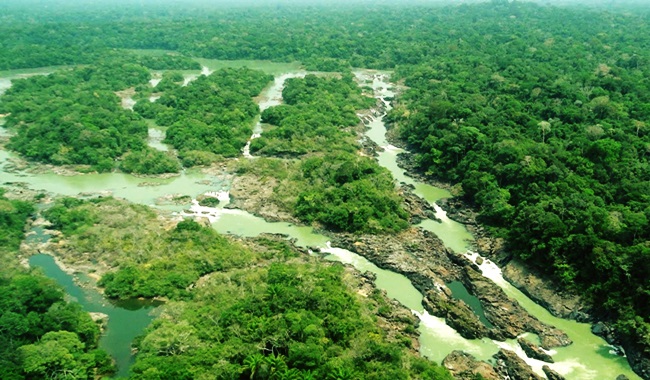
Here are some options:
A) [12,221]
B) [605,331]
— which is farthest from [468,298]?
[12,221]

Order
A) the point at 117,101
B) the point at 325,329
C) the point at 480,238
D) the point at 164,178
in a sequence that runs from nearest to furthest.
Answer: the point at 325,329, the point at 480,238, the point at 164,178, the point at 117,101

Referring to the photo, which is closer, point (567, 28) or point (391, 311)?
point (391, 311)

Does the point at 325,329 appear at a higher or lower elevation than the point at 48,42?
higher

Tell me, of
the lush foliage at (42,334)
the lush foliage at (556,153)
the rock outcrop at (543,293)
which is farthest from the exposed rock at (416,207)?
the lush foliage at (42,334)

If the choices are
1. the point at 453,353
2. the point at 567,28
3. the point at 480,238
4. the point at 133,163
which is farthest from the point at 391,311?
the point at 567,28

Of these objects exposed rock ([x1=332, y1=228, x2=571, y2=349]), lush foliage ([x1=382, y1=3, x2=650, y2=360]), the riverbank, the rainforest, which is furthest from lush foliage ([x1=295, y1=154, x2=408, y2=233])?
lush foliage ([x1=382, y1=3, x2=650, y2=360])

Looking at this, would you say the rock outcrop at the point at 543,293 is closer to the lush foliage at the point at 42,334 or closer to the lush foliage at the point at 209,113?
the lush foliage at the point at 42,334

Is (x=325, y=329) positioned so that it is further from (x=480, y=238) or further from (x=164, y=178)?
(x=164, y=178)
